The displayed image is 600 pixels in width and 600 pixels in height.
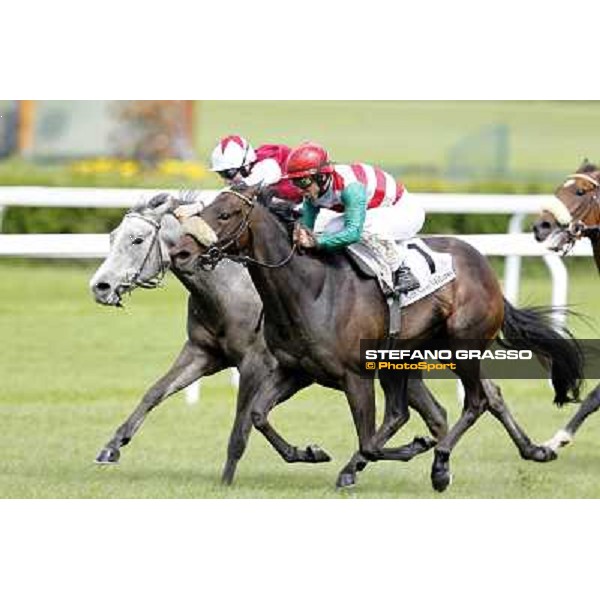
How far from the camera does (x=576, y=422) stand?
835cm

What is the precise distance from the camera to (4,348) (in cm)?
1217

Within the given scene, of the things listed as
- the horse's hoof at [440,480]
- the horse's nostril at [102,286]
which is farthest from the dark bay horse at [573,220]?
the horse's nostril at [102,286]

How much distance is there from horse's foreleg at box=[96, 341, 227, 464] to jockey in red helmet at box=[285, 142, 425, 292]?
932 millimetres

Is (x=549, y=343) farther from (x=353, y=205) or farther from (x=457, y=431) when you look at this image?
(x=353, y=205)

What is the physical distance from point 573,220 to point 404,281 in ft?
3.59

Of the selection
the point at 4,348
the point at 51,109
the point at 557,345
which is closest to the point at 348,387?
the point at 557,345

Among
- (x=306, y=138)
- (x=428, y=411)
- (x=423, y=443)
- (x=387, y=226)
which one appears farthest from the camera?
(x=306, y=138)

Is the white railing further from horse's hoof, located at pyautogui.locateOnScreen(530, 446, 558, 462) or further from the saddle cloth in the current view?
the saddle cloth

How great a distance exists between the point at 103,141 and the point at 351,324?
23.1 metres

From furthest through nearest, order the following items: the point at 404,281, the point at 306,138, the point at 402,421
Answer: the point at 306,138 < the point at 402,421 < the point at 404,281

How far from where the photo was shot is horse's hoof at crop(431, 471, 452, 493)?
7.39m

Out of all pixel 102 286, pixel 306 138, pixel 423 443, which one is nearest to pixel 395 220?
pixel 423 443

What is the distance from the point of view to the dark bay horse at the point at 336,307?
23.0ft

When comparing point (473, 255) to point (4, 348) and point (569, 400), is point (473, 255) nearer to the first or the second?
point (569, 400)
